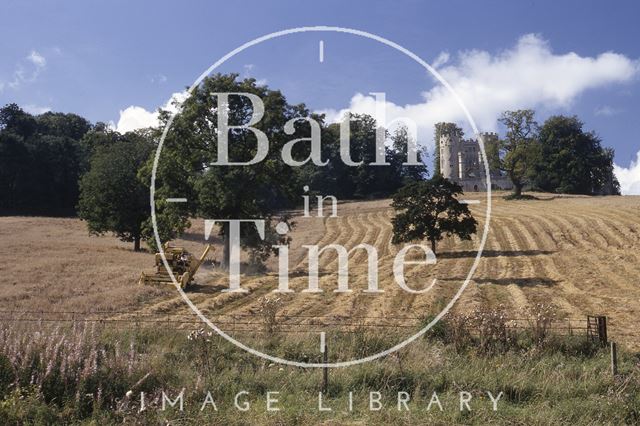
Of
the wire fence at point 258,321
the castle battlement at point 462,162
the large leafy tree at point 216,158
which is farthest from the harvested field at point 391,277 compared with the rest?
the castle battlement at point 462,162

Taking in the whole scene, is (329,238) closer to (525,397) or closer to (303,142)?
(303,142)

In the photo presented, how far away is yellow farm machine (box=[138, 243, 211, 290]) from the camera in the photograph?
2425 cm

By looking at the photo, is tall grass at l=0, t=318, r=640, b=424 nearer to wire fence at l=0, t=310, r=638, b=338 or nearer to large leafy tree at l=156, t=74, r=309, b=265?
wire fence at l=0, t=310, r=638, b=338

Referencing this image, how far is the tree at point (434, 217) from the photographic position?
36.6 meters

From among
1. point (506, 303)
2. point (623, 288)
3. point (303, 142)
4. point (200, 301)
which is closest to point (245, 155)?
point (303, 142)

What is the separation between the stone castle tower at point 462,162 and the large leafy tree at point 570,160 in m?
9.71

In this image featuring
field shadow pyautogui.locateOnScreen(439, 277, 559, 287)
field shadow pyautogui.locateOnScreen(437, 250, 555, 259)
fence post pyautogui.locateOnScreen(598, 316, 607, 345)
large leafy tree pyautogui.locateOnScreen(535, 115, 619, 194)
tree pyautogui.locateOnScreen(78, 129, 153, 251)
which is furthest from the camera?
large leafy tree pyautogui.locateOnScreen(535, 115, 619, 194)

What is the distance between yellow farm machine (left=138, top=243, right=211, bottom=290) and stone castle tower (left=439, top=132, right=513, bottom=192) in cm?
7531

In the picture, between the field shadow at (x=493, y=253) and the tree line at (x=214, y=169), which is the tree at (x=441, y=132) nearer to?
the tree line at (x=214, y=169)

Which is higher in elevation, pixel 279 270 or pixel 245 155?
pixel 245 155

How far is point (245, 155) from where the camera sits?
30.5 meters

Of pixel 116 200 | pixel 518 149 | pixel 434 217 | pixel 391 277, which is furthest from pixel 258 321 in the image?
pixel 518 149

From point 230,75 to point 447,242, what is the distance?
19.8 metres

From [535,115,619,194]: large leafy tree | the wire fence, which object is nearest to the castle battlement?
[535,115,619,194]: large leafy tree
